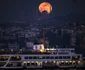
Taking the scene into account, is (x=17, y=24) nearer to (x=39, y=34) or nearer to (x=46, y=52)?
(x=39, y=34)

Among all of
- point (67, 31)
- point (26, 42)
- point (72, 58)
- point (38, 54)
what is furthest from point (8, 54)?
point (67, 31)

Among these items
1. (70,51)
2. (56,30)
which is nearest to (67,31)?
(56,30)

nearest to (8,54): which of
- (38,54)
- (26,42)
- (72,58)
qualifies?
(38,54)

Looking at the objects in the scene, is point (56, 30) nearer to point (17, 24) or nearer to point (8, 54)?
point (17, 24)

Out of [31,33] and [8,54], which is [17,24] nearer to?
[31,33]


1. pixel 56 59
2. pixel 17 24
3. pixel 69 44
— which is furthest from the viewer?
pixel 17 24

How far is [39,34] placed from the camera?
2067 cm

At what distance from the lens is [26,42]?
1970 cm

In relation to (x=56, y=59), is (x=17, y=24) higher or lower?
higher

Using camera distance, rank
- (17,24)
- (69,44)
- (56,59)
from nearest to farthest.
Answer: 1. (56,59)
2. (69,44)
3. (17,24)

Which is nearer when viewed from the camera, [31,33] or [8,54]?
[8,54]

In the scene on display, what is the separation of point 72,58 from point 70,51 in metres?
0.66

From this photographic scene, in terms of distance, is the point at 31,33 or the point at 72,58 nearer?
the point at 72,58

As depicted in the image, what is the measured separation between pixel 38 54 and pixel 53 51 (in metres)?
0.73
